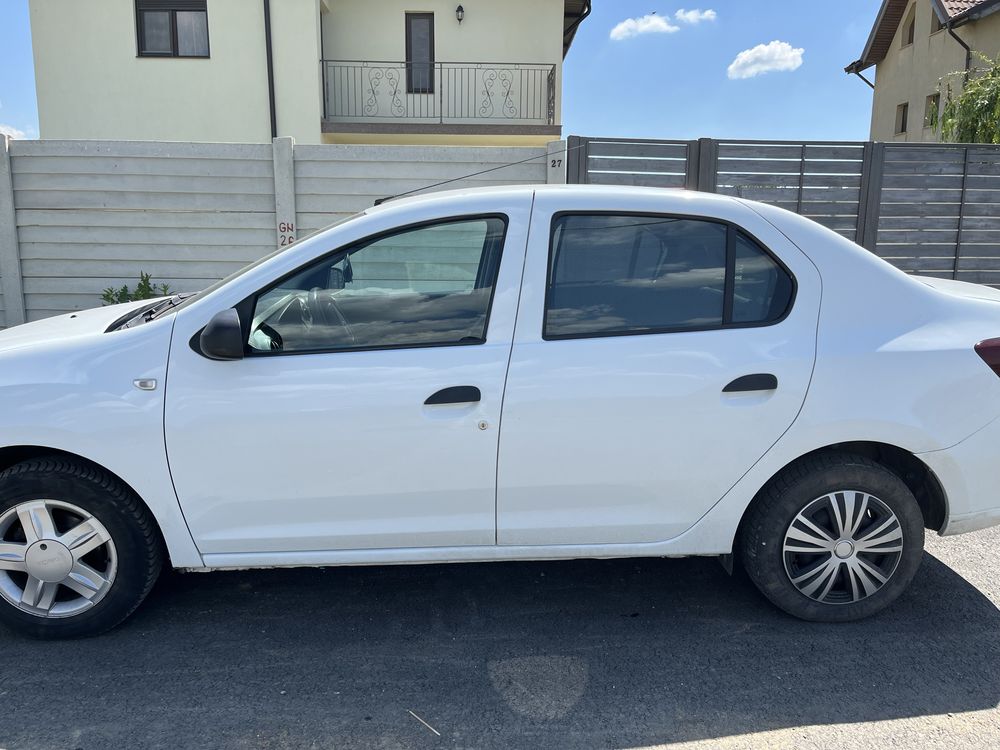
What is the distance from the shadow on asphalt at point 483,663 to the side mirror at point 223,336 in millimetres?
1181

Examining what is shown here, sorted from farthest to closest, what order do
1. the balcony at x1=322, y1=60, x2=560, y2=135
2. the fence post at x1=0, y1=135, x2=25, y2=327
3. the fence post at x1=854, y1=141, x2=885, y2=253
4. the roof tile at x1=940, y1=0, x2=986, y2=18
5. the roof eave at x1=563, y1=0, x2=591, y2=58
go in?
the roof tile at x1=940, y1=0, x2=986, y2=18 → the roof eave at x1=563, y1=0, x2=591, y2=58 → the balcony at x1=322, y1=60, x2=560, y2=135 → the fence post at x1=854, y1=141, x2=885, y2=253 → the fence post at x1=0, y1=135, x2=25, y2=327

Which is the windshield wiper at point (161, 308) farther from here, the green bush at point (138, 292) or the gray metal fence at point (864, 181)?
the gray metal fence at point (864, 181)

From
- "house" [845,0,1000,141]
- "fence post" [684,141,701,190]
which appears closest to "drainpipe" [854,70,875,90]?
"house" [845,0,1000,141]

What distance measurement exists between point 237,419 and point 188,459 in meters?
0.24

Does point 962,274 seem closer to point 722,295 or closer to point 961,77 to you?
point 722,295

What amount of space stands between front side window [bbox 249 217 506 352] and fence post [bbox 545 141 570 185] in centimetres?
531

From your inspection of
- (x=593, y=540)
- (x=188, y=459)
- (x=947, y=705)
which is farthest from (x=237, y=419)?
(x=947, y=705)

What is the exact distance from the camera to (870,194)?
874 cm

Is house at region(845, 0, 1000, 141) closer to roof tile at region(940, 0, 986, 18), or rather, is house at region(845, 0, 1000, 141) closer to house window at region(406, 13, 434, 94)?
roof tile at region(940, 0, 986, 18)

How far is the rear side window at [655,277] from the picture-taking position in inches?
117

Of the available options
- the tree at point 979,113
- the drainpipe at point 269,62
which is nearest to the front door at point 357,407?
the tree at point 979,113

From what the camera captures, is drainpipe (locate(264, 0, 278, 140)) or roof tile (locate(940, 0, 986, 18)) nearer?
drainpipe (locate(264, 0, 278, 140))

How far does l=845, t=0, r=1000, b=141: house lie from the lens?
19.4m

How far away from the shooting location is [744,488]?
9.86 feet
